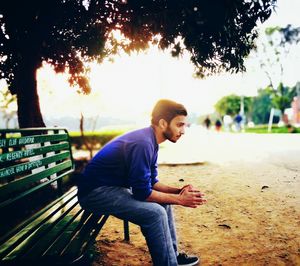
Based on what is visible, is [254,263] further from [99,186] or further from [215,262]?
[99,186]

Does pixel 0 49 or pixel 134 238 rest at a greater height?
pixel 0 49

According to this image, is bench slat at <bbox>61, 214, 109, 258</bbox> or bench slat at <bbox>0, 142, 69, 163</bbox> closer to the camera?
bench slat at <bbox>61, 214, 109, 258</bbox>

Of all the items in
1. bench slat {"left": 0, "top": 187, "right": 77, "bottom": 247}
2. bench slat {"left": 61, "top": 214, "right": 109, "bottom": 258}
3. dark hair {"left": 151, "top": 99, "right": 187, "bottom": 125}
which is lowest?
bench slat {"left": 61, "top": 214, "right": 109, "bottom": 258}

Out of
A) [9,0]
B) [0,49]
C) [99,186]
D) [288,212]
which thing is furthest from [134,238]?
[0,49]

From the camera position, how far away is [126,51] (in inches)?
311

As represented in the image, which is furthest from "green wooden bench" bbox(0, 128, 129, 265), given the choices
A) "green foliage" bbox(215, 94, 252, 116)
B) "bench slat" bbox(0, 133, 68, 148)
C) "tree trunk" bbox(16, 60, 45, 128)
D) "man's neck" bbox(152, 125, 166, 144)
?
"green foliage" bbox(215, 94, 252, 116)

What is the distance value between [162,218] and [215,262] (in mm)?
1205

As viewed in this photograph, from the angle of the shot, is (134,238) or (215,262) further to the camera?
(134,238)

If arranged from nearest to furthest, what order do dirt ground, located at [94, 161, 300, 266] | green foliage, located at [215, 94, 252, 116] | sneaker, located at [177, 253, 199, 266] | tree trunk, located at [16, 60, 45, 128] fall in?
sneaker, located at [177, 253, 199, 266]
dirt ground, located at [94, 161, 300, 266]
tree trunk, located at [16, 60, 45, 128]
green foliage, located at [215, 94, 252, 116]

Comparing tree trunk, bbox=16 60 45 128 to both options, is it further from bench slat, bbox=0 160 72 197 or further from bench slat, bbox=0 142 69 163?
bench slat, bbox=0 160 72 197

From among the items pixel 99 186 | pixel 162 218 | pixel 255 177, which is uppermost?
pixel 99 186

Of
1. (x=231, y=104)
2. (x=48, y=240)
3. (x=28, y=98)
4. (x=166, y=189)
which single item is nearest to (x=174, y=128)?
(x=166, y=189)

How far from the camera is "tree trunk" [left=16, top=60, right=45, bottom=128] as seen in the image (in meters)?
7.71

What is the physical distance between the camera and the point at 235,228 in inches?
172
